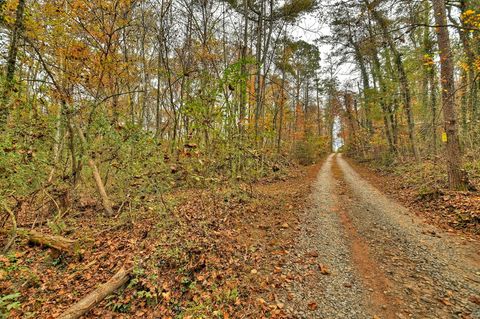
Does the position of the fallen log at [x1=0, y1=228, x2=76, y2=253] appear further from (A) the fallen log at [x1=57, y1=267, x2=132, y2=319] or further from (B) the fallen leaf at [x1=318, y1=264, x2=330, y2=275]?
(B) the fallen leaf at [x1=318, y1=264, x2=330, y2=275]

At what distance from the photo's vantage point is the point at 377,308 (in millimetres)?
2949

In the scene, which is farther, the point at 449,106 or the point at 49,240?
the point at 449,106

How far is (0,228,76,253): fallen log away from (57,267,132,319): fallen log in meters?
1.62

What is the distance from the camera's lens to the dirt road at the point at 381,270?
2.95 m

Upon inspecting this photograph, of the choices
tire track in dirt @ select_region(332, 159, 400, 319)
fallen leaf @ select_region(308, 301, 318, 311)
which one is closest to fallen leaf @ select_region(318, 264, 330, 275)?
tire track in dirt @ select_region(332, 159, 400, 319)

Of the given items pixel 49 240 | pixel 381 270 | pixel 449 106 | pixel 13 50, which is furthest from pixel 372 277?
pixel 13 50

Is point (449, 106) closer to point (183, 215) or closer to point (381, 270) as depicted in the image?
point (381, 270)

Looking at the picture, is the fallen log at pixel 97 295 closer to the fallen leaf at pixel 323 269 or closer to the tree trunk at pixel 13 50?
the fallen leaf at pixel 323 269

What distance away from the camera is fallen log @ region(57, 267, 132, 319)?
308 centimetres

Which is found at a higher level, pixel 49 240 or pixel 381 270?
pixel 49 240

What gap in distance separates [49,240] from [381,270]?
20.2ft

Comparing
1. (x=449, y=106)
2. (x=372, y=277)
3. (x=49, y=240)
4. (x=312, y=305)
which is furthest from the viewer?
(x=449, y=106)

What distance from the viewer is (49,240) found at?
15.2 feet

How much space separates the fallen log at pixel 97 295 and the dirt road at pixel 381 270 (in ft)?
8.31
